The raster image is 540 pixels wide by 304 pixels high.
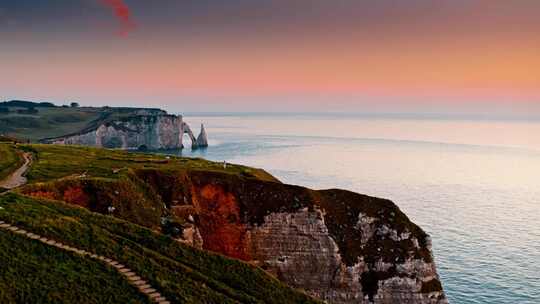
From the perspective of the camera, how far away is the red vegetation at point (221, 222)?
59188 millimetres

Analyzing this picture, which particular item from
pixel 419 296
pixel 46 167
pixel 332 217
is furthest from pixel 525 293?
pixel 46 167

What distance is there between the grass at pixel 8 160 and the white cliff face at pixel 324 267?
3212cm

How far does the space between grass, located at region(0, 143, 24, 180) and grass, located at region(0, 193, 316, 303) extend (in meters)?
23.3

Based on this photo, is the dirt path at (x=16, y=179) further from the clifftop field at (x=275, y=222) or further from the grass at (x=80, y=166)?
the clifftop field at (x=275, y=222)

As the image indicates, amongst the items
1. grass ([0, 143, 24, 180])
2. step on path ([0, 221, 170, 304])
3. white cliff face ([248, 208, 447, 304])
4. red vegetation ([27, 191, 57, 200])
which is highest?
grass ([0, 143, 24, 180])

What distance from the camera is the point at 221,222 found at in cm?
6056

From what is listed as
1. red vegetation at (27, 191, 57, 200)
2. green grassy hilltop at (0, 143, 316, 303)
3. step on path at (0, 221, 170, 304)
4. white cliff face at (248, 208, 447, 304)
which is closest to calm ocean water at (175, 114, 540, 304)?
white cliff face at (248, 208, 447, 304)

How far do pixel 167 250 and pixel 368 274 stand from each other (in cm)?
3610

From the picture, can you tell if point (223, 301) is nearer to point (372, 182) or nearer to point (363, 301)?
point (363, 301)

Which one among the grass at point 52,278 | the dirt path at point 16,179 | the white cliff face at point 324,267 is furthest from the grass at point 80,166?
the grass at point 52,278

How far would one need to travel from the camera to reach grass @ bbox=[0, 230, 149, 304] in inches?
934

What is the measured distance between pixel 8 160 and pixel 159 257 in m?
45.6

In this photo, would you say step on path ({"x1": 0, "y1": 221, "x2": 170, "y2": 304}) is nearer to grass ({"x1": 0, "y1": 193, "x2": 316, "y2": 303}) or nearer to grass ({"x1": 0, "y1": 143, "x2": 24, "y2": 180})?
grass ({"x1": 0, "y1": 193, "x2": 316, "y2": 303})

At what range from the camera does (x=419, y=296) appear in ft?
195
